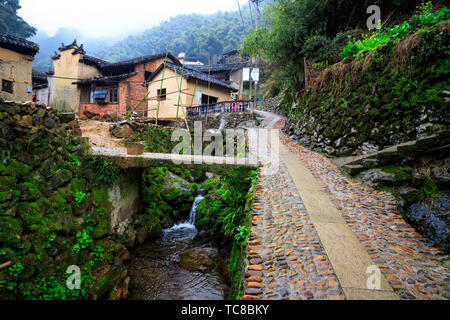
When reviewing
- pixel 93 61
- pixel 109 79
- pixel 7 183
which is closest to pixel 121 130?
pixel 7 183

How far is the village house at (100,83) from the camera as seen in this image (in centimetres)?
1977

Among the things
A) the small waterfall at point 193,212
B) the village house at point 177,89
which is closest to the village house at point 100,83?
the village house at point 177,89

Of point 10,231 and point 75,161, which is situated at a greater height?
point 75,161

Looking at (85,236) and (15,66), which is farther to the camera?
(15,66)

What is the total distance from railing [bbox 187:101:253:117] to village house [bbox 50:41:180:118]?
14.5 feet

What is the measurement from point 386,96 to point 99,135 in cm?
1180

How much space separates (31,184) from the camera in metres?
4.94

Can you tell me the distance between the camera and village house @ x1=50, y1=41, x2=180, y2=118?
778 inches

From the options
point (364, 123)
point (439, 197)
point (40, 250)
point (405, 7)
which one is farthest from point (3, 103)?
point (405, 7)

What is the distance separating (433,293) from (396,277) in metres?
0.35

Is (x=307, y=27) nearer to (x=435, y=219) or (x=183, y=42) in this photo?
(x=435, y=219)

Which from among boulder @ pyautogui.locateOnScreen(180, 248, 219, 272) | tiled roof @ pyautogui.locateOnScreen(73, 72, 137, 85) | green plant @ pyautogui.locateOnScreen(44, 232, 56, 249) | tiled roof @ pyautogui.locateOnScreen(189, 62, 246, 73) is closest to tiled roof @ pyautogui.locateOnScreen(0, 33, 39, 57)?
tiled roof @ pyautogui.locateOnScreen(73, 72, 137, 85)

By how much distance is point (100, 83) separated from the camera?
2108 cm

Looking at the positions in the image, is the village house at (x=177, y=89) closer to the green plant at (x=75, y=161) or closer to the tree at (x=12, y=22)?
the green plant at (x=75, y=161)
